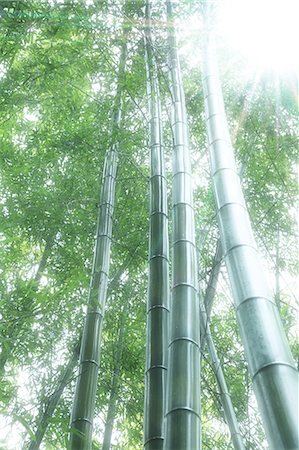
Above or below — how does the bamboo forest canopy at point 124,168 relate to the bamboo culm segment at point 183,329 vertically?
above

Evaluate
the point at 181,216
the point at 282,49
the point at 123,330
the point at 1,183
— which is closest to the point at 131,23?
the point at 282,49

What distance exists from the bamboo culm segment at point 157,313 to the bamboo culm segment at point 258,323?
1.74ft

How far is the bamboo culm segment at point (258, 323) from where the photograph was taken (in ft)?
3.99

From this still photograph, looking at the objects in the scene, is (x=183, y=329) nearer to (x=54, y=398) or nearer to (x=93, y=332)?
(x=93, y=332)

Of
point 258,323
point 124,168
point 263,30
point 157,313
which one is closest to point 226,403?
point 157,313

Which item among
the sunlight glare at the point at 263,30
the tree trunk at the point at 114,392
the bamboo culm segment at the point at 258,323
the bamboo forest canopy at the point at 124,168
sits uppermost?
the sunlight glare at the point at 263,30

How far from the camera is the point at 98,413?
394cm

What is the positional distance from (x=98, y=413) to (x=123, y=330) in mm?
727

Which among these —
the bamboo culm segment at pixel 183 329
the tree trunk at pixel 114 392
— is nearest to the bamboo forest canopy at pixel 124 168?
the tree trunk at pixel 114 392

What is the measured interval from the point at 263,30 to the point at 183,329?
10.9ft

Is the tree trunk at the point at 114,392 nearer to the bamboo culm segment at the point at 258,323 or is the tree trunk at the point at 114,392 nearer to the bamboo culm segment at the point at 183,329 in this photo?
the bamboo culm segment at the point at 183,329

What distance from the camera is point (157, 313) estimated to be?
2330mm

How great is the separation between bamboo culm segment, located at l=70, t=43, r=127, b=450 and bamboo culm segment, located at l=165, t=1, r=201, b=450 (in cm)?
68

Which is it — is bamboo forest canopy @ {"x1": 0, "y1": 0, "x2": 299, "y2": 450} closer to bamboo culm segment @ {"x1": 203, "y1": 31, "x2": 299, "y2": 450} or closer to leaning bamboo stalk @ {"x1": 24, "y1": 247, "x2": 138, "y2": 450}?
leaning bamboo stalk @ {"x1": 24, "y1": 247, "x2": 138, "y2": 450}
